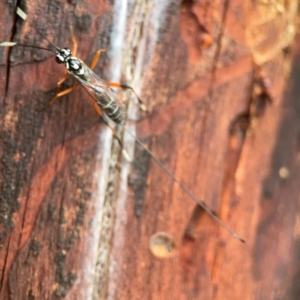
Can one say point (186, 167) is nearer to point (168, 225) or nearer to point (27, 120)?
point (168, 225)

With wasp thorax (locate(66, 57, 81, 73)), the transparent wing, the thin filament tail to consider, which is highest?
wasp thorax (locate(66, 57, 81, 73))

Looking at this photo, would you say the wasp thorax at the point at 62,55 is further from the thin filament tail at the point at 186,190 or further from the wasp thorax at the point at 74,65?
the thin filament tail at the point at 186,190

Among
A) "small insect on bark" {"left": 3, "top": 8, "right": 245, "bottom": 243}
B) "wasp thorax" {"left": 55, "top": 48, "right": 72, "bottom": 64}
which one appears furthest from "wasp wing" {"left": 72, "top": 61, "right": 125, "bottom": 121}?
"wasp thorax" {"left": 55, "top": 48, "right": 72, "bottom": 64}

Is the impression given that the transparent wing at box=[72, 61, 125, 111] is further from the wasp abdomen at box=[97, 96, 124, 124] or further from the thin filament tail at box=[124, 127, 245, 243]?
the thin filament tail at box=[124, 127, 245, 243]

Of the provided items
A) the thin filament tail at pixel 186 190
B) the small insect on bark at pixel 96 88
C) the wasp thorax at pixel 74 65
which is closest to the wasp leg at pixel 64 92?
the small insect on bark at pixel 96 88

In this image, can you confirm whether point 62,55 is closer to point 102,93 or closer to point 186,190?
point 102,93

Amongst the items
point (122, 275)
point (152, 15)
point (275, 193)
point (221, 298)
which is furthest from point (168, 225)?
point (152, 15)

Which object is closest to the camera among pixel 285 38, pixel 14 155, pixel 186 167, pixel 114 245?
pixel 14 155

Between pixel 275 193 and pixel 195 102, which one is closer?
pixel 195 102

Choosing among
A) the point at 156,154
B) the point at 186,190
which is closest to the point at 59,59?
the point at 156,154
